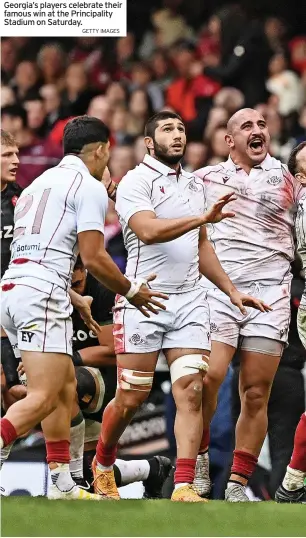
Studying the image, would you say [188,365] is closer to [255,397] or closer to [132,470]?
[255,397]

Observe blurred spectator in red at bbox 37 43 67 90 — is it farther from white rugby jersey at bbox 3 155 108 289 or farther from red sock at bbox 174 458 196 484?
red sock at bbox 174 458 196 484

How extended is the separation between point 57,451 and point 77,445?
0.96 meters

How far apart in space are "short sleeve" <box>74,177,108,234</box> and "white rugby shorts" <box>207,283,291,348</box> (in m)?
1.41

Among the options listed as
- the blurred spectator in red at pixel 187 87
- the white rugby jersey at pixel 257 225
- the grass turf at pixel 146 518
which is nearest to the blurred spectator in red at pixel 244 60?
the blurred spectator in red at pixel 187 87

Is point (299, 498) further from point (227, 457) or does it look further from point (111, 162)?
point (111, 162)

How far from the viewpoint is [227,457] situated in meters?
9.60

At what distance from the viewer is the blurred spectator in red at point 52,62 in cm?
1475

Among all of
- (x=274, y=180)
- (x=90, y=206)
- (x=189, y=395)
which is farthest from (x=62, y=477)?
(x=274, y=180)

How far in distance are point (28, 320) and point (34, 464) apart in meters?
2.67

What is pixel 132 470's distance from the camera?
28.1 ft

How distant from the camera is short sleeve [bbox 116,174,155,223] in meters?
7.68

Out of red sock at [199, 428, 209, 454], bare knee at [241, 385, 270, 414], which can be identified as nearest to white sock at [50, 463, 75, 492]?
red sock at [199, 428, 209, 454]

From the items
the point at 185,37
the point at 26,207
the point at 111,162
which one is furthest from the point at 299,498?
the point at 185,37

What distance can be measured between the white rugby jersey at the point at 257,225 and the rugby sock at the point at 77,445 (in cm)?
122
